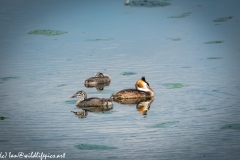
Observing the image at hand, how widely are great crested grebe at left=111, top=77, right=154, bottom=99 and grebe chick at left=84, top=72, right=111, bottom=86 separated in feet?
3.66

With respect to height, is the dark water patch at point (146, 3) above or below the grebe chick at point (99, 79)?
above

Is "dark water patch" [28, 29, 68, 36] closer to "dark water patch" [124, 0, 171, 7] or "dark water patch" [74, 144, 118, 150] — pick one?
"dark water patch" [124, 0, 171, 7]

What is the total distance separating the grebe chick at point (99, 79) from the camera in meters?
16.9

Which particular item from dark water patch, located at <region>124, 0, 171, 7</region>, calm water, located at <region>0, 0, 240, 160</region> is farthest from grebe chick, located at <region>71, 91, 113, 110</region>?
dark water patch, located at <region>124, 0, 171, 7</region>

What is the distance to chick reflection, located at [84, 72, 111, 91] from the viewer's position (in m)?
16.9

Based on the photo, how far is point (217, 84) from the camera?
16.5 m

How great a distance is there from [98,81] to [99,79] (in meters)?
0.06

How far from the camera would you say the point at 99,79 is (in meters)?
17.0

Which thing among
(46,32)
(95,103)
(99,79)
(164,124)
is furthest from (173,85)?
(46,32)

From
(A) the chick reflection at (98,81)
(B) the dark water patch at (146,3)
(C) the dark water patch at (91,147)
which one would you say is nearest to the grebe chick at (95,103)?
(A) the chick reflection at (98,81)

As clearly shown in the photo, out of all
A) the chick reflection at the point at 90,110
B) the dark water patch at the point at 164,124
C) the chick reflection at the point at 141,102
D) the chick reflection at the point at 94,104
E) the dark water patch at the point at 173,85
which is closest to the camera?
the dark water patch at the point at 164,124

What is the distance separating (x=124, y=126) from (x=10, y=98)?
351 centimetres

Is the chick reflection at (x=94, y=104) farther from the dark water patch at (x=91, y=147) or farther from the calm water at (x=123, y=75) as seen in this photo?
the dark water patch at (x=91, y=147)

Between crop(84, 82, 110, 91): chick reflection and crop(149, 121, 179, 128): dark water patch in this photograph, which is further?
crop(84, 82, 110, 91): chick reflection
